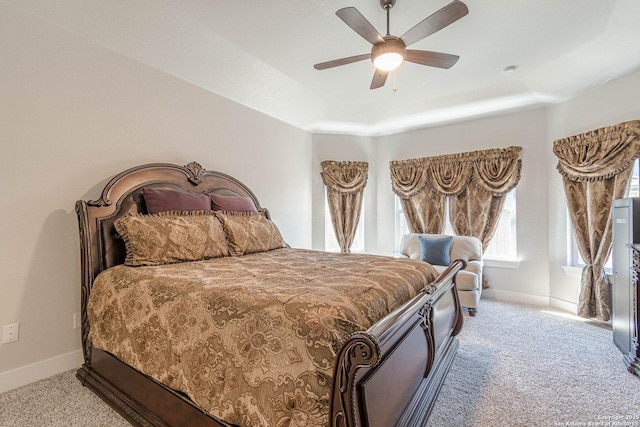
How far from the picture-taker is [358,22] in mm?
1938

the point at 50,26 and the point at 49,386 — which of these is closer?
the point at 49,386

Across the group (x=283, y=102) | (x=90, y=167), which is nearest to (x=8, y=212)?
(x=90, y=167)

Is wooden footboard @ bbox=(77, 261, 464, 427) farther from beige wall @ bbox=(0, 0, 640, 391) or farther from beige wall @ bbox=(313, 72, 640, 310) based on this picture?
beige wall @ bbox=(313, 72, 640, 310)

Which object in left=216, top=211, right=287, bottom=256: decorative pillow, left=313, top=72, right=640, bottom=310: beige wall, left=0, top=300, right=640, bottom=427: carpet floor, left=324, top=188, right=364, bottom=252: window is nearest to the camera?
left=0, top=300, right=640, bottom=427: carpet floor

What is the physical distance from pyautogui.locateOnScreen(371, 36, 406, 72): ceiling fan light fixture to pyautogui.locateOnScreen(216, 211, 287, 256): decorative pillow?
1.85 meters

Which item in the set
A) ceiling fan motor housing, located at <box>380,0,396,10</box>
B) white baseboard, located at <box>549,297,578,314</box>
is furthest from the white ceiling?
white baseboard, located at <box>549,297,578,314</box>

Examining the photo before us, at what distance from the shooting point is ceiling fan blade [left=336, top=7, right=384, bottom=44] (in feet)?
6.06

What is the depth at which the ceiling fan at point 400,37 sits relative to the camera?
71.6 inches

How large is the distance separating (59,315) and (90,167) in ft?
4.00

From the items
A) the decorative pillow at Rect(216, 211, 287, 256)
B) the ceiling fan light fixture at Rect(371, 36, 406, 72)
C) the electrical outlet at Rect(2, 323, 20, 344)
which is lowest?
the electrical outlet at Rect(2, 323, 20, 344)

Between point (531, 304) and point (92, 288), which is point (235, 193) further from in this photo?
point (531, 304)

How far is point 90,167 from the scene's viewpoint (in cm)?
248

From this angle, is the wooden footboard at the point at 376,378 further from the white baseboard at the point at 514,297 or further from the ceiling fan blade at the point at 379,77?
the white baseboard at the point at 514,297

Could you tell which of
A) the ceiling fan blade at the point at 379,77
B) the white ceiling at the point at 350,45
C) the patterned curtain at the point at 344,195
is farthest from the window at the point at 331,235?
the ceiling fan blade at the point at 379,77
